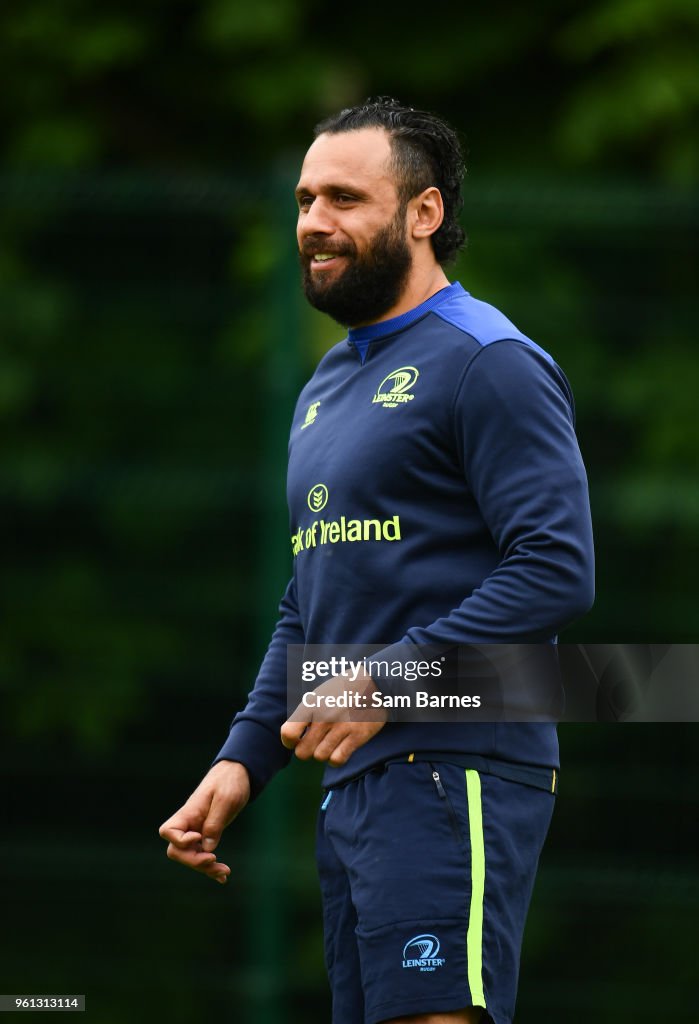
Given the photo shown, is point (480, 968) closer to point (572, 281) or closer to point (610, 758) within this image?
point (610, 758)

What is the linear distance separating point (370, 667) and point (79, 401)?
3.26 meters

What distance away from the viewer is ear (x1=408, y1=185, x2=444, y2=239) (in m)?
3.12

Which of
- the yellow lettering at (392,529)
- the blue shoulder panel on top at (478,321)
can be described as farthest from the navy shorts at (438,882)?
the blue shoulder panel on top at (478,321)

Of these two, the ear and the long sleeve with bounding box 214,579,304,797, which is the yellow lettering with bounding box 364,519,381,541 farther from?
the ear

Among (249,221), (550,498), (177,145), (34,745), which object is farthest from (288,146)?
(550,498)

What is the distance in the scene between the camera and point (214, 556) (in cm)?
577

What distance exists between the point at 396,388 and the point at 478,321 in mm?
187

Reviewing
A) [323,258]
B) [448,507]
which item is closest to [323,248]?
[323,258]

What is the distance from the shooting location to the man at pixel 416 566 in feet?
8.95

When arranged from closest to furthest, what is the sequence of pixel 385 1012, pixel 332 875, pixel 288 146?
1. pixel 385 1012
2. pixel 332 875
3. pixel 288 146

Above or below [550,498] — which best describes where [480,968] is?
below

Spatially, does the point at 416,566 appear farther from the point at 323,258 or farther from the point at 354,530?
the point at 323,258

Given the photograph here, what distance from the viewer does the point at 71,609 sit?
5.78 meters

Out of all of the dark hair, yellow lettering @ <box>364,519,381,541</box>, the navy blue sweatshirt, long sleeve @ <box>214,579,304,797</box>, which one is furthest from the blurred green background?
yellow lettering @ <box>364,519,381,541</box>
